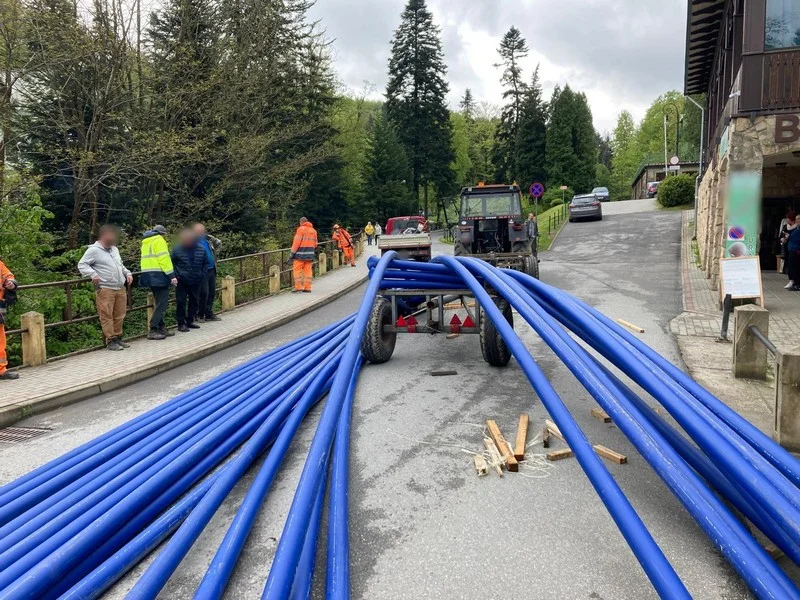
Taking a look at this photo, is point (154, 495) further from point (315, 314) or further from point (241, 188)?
point (241, 188)

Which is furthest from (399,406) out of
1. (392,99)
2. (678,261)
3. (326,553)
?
(392,99)

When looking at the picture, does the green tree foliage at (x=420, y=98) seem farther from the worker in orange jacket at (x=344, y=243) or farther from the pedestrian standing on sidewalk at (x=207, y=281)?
the pedestrian standing on sidewalk at (x=207, y=281)

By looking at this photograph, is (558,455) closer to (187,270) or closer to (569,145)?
(187,270)

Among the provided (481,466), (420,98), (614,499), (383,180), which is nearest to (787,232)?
(481,466)

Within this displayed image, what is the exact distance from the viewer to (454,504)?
3.68 m

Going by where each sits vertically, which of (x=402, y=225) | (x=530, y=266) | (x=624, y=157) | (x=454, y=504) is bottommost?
(x=454, y=504)

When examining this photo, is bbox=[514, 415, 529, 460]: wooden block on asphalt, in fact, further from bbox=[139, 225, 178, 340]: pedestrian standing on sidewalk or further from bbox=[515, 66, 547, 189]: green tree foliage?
bbox=[515, 66, 547, 189]: green tree foliage

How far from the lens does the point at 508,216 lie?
1466cm

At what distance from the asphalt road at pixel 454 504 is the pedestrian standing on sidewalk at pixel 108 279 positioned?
1.96 metres

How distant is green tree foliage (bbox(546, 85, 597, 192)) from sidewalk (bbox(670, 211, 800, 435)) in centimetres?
4636

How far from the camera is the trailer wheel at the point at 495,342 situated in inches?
254

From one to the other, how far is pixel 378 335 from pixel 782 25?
378 inches

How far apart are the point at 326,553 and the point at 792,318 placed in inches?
389

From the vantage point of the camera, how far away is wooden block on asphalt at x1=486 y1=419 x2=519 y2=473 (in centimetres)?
411
